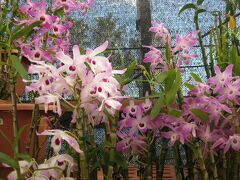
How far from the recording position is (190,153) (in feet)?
2.98

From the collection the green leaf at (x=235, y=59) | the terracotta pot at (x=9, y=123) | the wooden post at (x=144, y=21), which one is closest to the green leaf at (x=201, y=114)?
the green leaf at (x=235, y=59)

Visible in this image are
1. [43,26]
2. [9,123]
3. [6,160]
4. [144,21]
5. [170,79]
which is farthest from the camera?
[144,21]

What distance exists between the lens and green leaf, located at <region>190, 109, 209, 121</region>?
2.55 feet

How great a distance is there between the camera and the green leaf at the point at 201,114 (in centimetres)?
78

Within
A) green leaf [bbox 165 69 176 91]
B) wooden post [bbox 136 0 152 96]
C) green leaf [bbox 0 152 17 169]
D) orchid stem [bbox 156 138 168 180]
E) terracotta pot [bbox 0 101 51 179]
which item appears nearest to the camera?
green leaf [bbox 0 152 17 169]

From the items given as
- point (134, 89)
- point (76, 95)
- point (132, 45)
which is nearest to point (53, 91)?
point (76, 95)

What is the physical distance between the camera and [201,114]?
790 mm

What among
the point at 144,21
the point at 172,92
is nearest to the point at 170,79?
the point at 172,92

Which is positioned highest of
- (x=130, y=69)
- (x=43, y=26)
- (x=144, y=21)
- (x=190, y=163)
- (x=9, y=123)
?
(x=144, y=21)

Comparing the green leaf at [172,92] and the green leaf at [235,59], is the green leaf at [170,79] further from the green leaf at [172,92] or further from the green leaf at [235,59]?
the green leaf at [235,59]

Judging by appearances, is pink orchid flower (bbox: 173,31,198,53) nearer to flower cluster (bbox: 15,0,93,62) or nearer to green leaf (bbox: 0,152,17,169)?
flower cluster (bbox: 15,0,93,62)

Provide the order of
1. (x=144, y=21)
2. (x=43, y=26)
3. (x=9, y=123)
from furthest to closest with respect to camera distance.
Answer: (x=144, y=21)
(x=9, y=123)
(x=43, y=26)

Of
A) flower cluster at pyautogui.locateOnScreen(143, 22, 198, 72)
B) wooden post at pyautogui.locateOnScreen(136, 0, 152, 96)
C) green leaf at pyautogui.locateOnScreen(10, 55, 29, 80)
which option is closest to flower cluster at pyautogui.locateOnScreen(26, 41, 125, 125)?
green leaf at pyautogui.locateOnScreen(10, 55, 29, 80)

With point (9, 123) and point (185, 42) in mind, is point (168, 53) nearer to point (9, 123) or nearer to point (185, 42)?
point (185, 42)
